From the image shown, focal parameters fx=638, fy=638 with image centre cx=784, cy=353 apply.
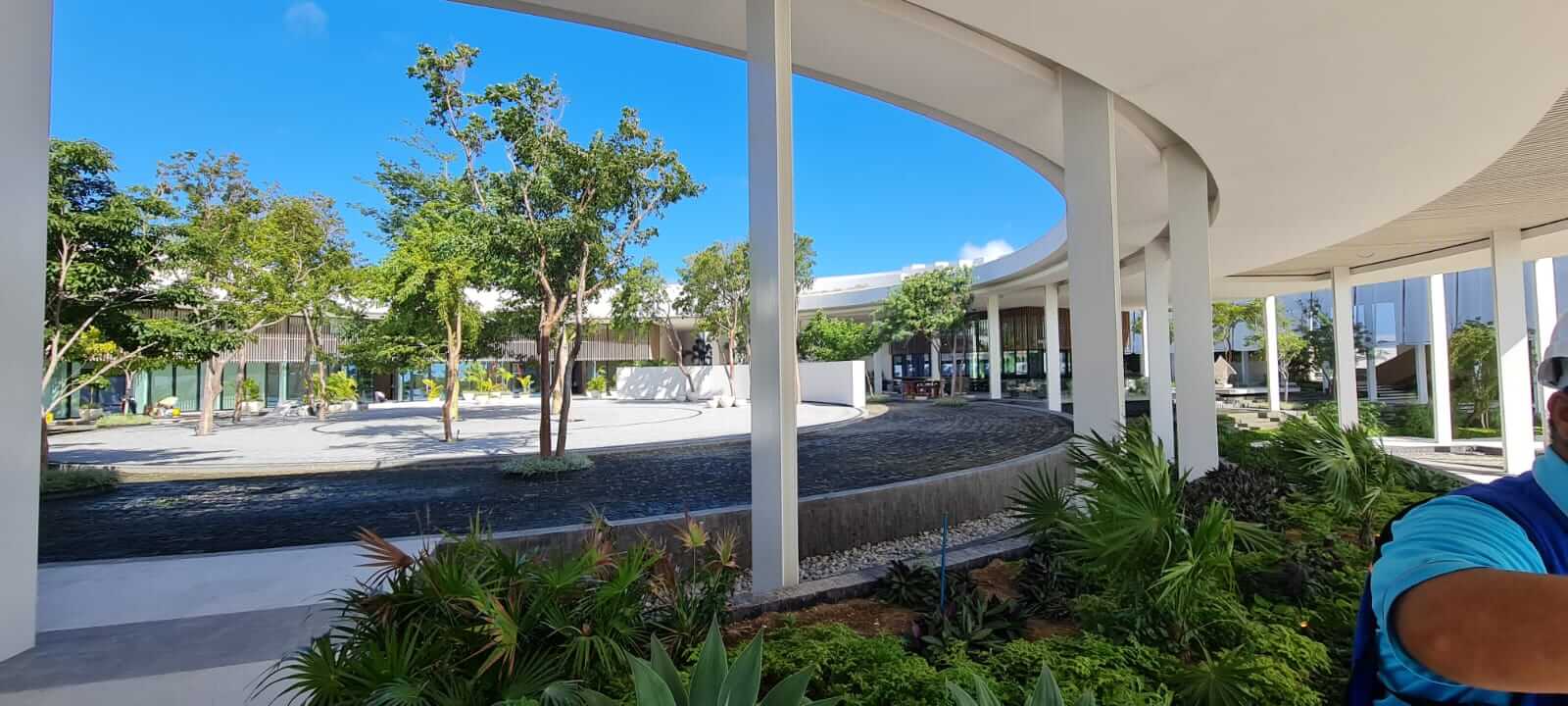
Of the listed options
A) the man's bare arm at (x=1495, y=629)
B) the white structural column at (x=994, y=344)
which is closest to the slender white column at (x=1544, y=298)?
the white structural column at (x=994, y=344)

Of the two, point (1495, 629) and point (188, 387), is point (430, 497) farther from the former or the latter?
point (188, 387)

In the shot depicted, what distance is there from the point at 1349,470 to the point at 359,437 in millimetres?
18311

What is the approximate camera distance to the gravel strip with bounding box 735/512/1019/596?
5.77 metres

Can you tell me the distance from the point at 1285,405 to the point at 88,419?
134ft

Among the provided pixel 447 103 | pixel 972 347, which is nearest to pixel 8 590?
pixel 447 103

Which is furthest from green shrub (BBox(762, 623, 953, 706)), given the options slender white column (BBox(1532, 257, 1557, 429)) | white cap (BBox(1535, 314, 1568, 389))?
slender white column (BBox(1532, 257, 1557, 429))

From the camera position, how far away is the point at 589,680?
8.50 feet

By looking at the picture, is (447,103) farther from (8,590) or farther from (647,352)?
(647,352)

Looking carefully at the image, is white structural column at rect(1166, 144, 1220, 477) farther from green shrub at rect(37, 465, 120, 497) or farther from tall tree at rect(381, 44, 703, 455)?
green shrub at rect(37, 465, 120, 497)

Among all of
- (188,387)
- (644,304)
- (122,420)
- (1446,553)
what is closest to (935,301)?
(644,304)

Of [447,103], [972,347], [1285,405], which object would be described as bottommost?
[1285,405]

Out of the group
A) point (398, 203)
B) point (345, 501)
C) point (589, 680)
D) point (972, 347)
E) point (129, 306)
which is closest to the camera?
point (589, 680)

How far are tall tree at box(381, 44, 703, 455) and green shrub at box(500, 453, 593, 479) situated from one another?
1.19 feet

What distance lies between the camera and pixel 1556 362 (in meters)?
1.03
